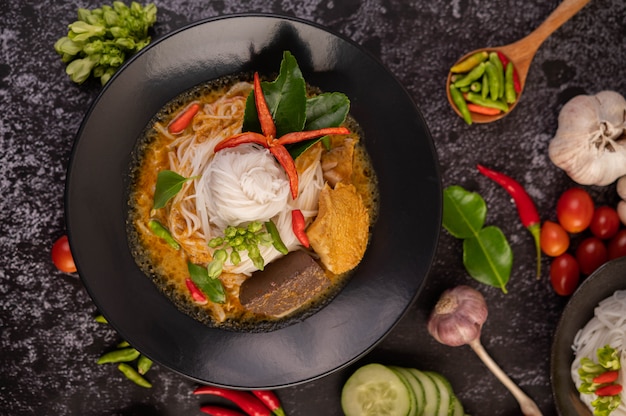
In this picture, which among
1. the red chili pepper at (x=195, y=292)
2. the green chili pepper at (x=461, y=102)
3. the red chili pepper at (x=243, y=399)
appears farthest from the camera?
the red chili pepper at (x=243, y=399)

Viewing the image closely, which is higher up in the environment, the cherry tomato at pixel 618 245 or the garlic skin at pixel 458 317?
the cherry tomato at pixel 618 245

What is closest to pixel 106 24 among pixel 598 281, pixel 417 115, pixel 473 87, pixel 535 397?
pixel 417 115

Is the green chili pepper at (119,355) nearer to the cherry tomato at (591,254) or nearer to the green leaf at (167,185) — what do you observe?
the green leaf at (167,185)

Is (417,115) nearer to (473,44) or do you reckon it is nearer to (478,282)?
(473,44)

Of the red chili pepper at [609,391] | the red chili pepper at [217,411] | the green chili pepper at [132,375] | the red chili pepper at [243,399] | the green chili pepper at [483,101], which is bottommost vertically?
the red chili pepper at [217,411]

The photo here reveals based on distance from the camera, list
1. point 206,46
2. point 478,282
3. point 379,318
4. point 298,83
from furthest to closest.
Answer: point 478,282 → point 379,318 → point 206,46 → point 298,83

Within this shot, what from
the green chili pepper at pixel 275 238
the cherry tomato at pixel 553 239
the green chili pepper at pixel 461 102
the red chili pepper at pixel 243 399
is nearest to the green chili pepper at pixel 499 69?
the green chili pepper at pixel 461 102
